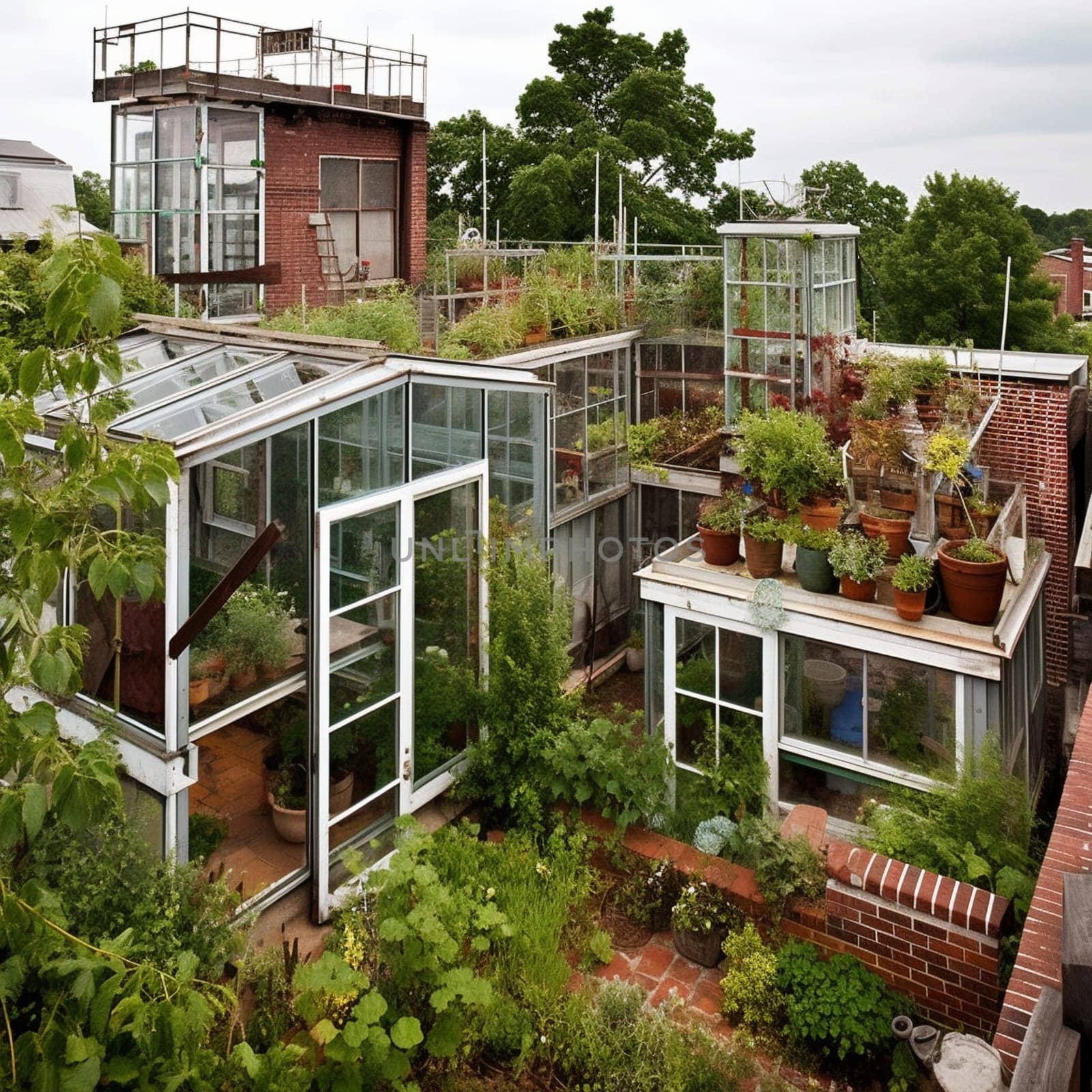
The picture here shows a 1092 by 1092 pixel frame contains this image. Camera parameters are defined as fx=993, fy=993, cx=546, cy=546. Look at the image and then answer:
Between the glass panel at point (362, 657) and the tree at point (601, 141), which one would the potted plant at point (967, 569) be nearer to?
the glass panel at point (362, 657)

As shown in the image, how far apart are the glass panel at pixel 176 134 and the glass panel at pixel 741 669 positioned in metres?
9.11

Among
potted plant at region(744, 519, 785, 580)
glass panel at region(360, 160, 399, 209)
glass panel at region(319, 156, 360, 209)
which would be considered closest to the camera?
potted plant at region(744, 519, 785, 580)

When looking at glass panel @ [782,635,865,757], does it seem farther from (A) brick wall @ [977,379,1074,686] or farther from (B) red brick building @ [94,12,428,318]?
(B) red brick building @ [94,12,428,318]

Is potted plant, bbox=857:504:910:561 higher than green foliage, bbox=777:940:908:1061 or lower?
higher

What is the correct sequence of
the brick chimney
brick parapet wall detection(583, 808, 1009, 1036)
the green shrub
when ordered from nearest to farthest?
the green shrub → brick parapet wall detection(583, 808, 1009, 1036) → the brick chimney

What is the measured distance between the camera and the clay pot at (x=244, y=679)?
5.42m

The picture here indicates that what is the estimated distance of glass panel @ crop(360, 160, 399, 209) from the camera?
46.9 ft

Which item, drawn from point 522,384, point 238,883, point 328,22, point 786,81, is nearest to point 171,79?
point 328,22

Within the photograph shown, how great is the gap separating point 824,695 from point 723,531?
4.67 feet

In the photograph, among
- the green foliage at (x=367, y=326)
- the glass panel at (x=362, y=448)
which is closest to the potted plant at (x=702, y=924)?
the glass panel at (x=362, y=448)

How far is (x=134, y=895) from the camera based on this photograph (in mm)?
4582

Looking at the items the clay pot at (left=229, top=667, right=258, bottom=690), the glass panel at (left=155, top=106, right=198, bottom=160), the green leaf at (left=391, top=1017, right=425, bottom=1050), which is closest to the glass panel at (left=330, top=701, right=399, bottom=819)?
the clay pot at (left=229, top=667, right=258, bottom=690)

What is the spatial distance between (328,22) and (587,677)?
9.85 metres

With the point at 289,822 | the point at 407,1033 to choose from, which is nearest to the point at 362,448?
the point at 289,822
